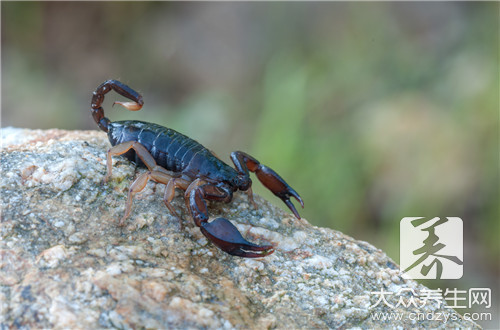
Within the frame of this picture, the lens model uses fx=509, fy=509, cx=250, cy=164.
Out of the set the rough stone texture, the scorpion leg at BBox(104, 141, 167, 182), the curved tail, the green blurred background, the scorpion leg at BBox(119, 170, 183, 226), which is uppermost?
the green blurred background

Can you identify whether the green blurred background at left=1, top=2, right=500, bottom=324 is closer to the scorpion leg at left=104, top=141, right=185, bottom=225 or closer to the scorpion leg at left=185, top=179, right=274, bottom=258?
the scorpion leg at left=104, top=141, right=185, bottom=225

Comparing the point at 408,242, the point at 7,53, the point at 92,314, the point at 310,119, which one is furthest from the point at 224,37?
the point at 92,314

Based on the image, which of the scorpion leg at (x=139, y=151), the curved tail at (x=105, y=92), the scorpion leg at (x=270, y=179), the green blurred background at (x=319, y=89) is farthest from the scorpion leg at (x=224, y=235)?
the green blurred background at (x=319, y=89)

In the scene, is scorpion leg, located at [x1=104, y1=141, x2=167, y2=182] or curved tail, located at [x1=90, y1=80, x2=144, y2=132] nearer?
scorpion leg, located at [x1=104, y1=141, x2=167, y2=182]

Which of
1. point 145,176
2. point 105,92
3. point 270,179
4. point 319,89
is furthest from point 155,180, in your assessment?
point 319,89

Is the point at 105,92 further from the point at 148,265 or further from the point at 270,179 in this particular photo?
the point at 148,265

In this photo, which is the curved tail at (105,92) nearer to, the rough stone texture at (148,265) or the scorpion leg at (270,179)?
the rough stone texture at (148,265)

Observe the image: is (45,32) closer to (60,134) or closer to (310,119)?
(310,119)

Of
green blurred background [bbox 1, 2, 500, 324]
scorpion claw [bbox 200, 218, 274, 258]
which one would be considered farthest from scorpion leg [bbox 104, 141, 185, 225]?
green blurred background [bbox 1, 2, 500, 324]
